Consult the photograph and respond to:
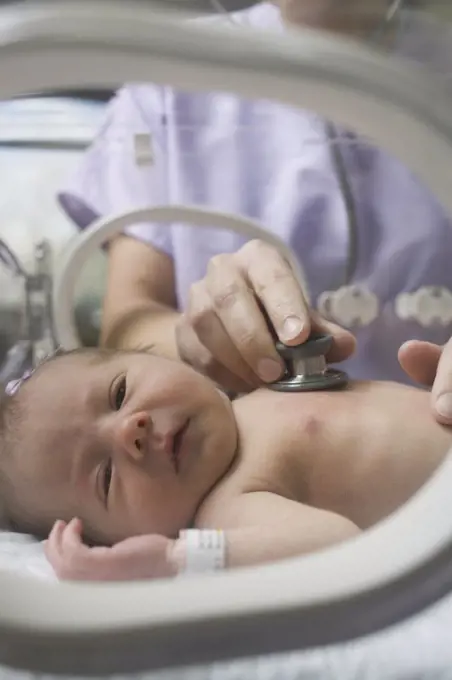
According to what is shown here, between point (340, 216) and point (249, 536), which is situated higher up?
point (340, 216)

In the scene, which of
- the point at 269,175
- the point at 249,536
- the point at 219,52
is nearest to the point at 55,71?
the point at 219,52

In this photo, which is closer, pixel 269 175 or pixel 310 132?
pixel 310 132

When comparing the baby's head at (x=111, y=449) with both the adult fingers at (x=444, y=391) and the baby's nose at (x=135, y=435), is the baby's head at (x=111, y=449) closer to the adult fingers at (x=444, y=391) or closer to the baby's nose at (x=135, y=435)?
the baby's nose at (x=135, y=435)

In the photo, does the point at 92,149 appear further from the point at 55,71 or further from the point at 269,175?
the point at 55,71

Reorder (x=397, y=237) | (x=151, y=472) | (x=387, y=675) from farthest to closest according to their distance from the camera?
(x=397, y=237)
(x=151, y=472)
(x=387, y=675)

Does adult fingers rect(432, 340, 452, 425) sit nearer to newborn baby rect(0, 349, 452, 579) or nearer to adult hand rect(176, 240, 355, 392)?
newborn baby rect(0, 349, 452, 579)

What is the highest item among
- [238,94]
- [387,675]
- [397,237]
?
[238,94]

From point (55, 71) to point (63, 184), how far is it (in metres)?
0.47

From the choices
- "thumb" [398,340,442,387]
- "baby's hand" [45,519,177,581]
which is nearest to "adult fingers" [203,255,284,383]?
"thumb" [398,340,442,387]

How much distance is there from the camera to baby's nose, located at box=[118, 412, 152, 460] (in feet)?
1.98

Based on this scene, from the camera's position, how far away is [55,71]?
0.43 m

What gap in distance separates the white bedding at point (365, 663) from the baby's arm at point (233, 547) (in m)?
0.06

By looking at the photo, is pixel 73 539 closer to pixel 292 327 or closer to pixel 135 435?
pixel 135 435

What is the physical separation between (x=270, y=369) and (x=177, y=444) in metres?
0.10
